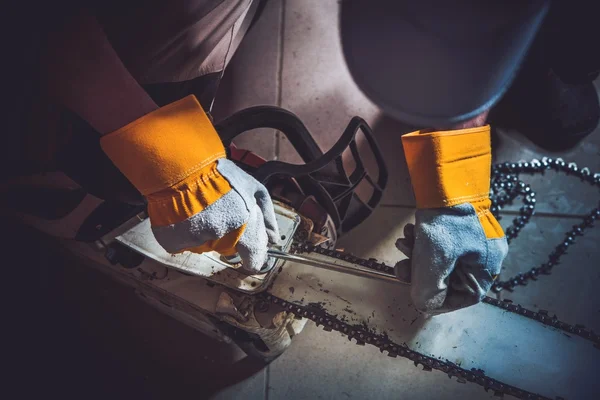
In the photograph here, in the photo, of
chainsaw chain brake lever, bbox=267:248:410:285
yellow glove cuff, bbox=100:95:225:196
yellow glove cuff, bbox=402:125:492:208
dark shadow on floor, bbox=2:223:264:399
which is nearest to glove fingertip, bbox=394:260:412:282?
chainsaw chain brake lever, bbox=267:248:410:285

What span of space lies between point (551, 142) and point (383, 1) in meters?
1.28

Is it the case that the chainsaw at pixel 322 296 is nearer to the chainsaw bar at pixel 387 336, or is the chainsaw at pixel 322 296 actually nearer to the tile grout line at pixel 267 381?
the chainsaw bar at pixel 387 336

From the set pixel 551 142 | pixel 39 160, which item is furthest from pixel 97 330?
pixel 551 142

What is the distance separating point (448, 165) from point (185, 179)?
0.62 metres

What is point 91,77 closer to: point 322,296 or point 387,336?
point 322,296

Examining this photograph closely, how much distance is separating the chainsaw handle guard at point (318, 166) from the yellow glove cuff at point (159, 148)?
0.25 meters

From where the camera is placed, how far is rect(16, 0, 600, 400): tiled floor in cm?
155

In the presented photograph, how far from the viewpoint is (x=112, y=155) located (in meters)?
0.89

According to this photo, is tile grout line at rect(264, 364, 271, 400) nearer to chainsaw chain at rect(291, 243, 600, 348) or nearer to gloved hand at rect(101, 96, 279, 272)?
chainsaw chain at rect(291, 243, 600, 348)

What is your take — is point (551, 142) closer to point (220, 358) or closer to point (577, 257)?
point (577, 257)

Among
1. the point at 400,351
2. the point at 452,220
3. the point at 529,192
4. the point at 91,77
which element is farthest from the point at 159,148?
the point at 529,192

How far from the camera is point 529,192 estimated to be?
169 cm

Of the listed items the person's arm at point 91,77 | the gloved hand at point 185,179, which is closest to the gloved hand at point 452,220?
the gloved hand at point 185,179

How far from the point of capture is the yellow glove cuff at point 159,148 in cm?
87
